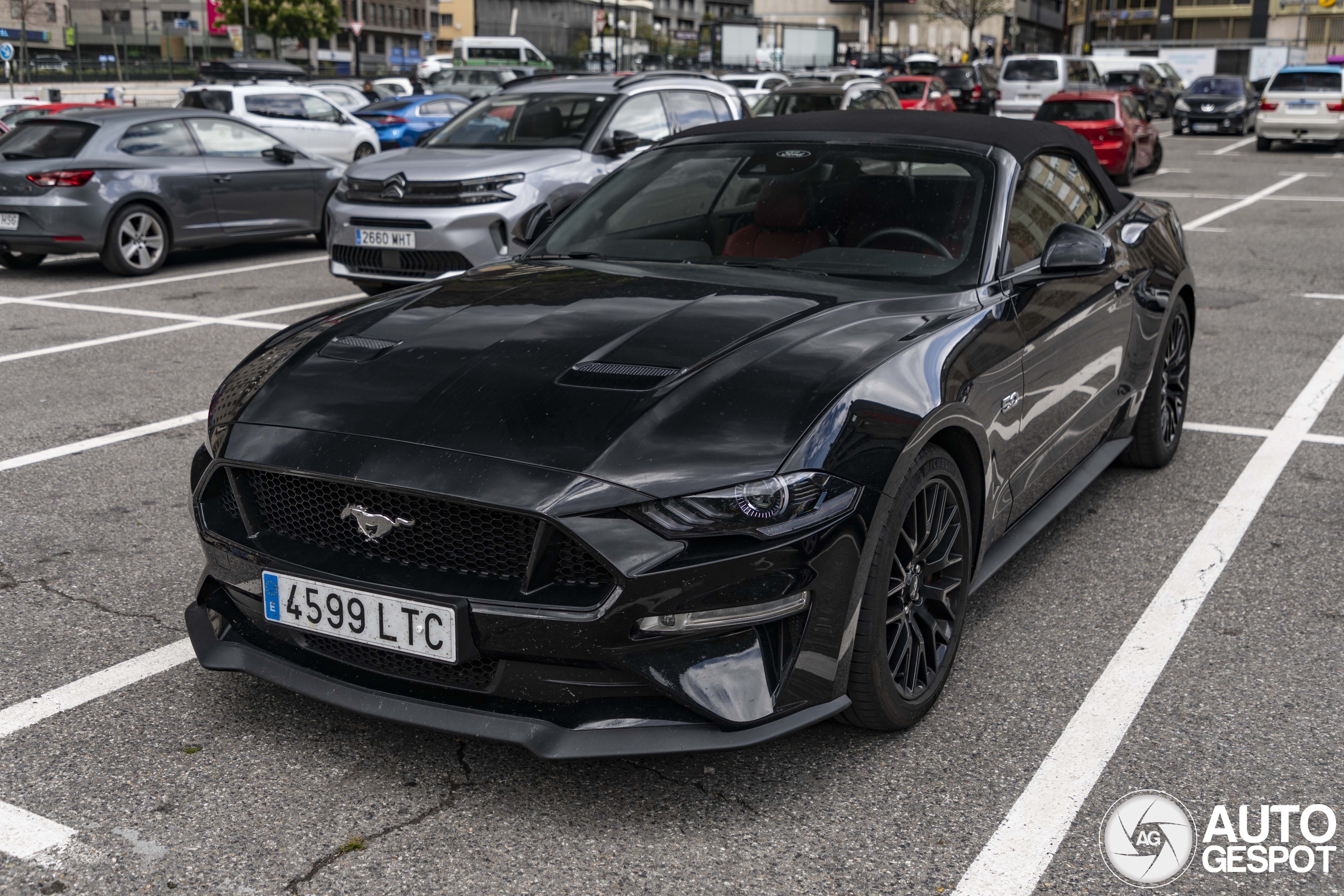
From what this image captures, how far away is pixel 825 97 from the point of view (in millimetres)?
18812

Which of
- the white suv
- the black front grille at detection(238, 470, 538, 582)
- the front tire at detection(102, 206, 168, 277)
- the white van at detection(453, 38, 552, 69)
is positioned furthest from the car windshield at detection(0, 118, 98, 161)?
the white van at detection(453, 38, 552, 69)

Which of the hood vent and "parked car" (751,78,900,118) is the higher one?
"parked car" (751,78,900,118)

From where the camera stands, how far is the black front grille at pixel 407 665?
9.22 ft

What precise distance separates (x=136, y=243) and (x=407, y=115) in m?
12.4

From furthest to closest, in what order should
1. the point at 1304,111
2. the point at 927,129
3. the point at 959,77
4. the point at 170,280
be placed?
the point at 959,77
the point at 1304,111
the point at 170,280
the point at 927,129

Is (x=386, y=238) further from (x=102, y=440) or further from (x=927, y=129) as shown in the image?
(x=927, y=129)

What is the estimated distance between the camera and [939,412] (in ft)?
10.4

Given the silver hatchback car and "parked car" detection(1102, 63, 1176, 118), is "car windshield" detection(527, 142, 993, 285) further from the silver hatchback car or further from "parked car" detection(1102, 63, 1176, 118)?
"parked car" detection(1102, 63, 1176, 118)

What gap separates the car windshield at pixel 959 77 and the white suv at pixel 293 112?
26.2 m

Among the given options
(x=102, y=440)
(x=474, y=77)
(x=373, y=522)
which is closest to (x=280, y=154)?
(x=102, y=440)

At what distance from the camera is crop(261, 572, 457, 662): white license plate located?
275 cm

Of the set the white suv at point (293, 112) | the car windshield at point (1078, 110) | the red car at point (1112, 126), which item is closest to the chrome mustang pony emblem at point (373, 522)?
the white suv at point (293, 112)

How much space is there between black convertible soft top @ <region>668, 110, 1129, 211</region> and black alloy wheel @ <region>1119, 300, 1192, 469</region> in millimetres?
972

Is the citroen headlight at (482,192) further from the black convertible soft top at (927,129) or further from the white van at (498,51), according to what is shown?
the white van at (498,51)
